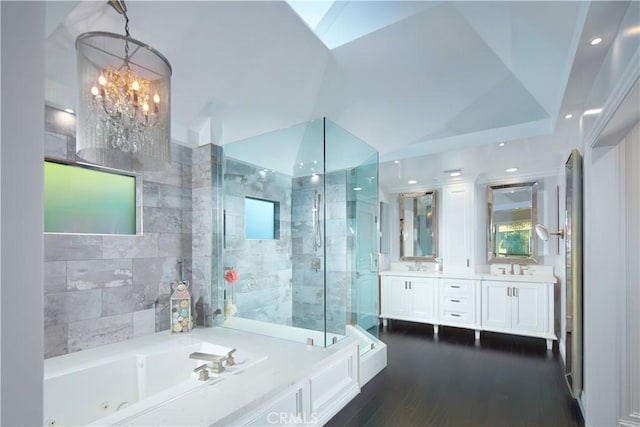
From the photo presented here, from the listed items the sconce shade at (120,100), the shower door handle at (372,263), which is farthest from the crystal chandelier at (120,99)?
the shower door handle at (372,263)

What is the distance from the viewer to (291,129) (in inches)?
134

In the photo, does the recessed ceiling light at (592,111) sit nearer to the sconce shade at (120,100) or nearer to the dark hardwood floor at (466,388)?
the dark hardwood floor at (466,388)

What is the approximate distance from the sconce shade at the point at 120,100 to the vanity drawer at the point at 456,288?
4.25 meters

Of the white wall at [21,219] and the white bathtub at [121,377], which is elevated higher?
the white wall at [21,219]

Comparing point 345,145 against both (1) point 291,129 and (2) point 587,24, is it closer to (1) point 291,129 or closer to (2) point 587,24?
(1) point 291,129

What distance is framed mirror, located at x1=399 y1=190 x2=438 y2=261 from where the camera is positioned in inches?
210

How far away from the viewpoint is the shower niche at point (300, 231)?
332cm

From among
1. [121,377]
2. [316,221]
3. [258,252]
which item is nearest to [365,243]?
[316,221]

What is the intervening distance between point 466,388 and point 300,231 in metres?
2.28

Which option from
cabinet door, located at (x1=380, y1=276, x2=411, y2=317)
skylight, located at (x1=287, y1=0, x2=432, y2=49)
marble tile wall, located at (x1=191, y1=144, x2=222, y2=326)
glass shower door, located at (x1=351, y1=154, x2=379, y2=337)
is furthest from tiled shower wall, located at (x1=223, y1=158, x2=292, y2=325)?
cabinet door, located at (x1=380, y1=276, x2=411, y2=317)

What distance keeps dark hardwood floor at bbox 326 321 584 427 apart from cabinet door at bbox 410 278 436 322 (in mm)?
546

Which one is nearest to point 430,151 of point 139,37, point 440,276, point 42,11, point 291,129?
point 291,129

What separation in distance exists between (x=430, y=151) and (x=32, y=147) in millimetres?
3826

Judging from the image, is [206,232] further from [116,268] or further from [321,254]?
[321,254]
